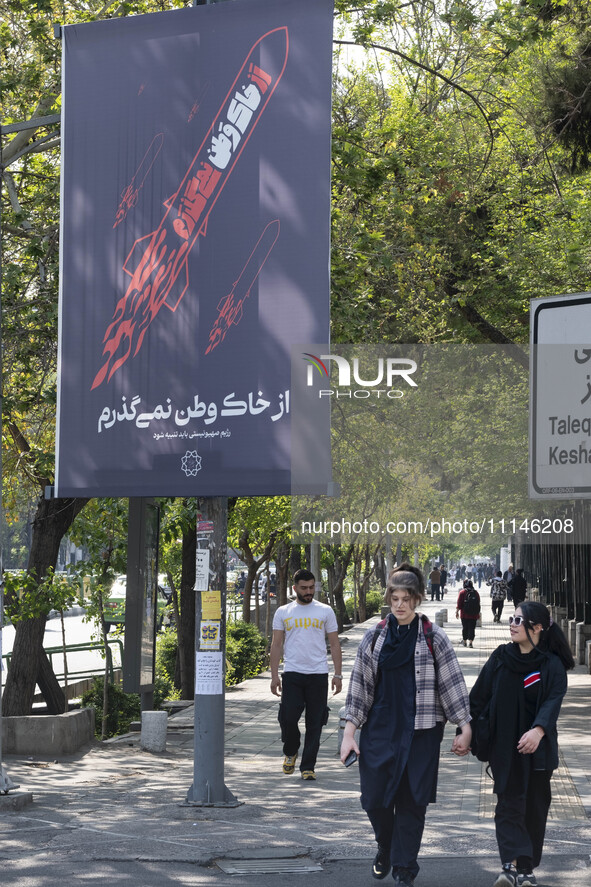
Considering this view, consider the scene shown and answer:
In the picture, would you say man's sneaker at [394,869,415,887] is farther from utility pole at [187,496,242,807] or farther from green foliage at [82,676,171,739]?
green foliage at [82,676,171,739]

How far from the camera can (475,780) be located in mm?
11180

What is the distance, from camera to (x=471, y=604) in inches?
1179

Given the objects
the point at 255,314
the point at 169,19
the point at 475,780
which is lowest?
the point at 475,780

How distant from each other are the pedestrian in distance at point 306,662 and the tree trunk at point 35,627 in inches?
193

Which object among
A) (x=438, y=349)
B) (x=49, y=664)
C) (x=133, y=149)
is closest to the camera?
(x=133, y=149)

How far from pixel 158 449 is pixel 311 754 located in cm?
308

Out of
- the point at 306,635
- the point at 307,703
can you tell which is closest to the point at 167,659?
the point at 307,703

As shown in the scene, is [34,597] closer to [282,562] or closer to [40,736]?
[40,736]

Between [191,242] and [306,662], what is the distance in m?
3.78

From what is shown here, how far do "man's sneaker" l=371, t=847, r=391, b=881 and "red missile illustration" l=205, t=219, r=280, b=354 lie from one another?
4.53 m

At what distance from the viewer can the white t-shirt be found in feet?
34.8

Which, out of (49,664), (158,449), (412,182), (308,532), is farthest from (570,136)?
(308,532)

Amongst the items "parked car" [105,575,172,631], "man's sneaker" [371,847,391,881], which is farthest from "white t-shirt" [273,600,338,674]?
"parked car" [105,575,172,631]

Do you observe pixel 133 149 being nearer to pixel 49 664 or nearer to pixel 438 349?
pixel 49 664
